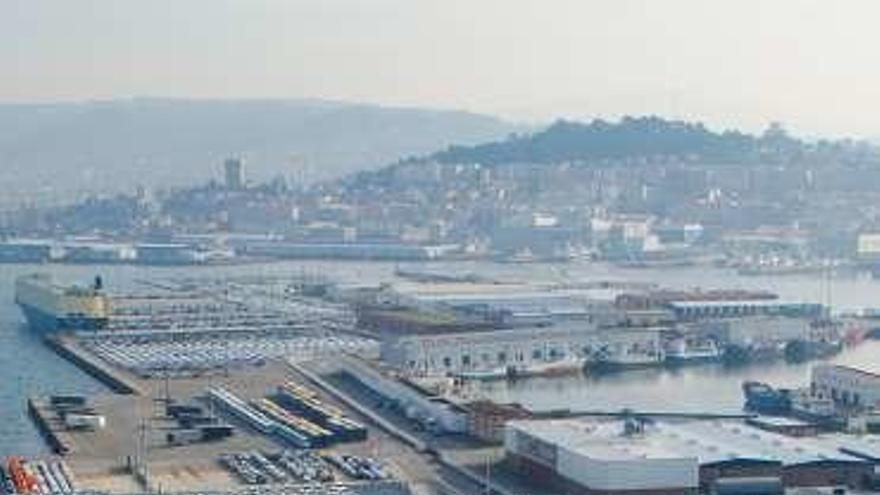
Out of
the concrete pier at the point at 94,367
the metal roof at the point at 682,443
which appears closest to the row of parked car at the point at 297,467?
the metal roof at the point at 682,443

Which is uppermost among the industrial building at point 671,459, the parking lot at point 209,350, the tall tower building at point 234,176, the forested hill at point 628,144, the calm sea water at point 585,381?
the forested hill at point 628,144

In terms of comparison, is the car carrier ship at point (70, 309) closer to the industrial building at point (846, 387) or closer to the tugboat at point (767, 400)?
the tugboat at point (767, 400)

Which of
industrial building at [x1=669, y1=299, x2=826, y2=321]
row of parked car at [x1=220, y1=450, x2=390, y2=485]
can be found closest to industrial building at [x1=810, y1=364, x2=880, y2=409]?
row of parked car at [x1=220, y1=450, x2=390, y2=485]

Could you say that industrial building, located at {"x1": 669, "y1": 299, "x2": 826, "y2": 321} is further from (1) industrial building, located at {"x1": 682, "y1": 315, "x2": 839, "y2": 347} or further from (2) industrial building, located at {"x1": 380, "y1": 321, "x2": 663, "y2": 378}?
(2) industrial building, located at {"x1": 380, "y1": 321, "x2": 663, "y2": 378}

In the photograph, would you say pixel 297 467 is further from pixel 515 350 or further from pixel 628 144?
pixel 628 144

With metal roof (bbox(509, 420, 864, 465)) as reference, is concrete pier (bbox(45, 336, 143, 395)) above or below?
below

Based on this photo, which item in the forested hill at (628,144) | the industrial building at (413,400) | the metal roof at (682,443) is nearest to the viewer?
the metal roof at (682,443)
